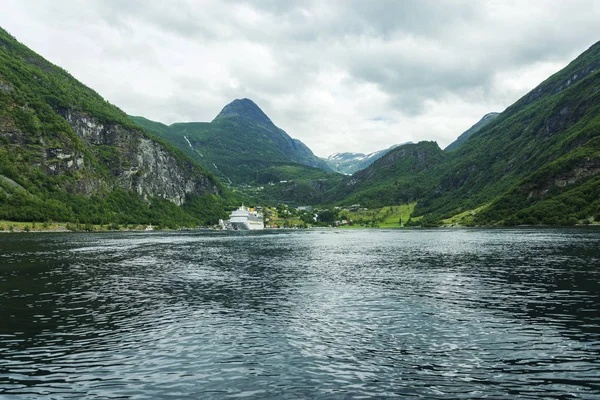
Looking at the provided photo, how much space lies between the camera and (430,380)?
20.0m

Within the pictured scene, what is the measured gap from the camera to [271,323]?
3209 centimetres

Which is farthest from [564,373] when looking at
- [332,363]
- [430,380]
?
[332,363]

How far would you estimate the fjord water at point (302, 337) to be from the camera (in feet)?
63.9

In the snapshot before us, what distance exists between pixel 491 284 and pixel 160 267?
53840 millimetres

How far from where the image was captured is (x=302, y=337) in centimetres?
2794

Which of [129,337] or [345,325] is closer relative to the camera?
[129,337]

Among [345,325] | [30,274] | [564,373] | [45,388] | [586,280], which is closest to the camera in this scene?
[45,388]

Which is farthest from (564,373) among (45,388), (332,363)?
(45,388)

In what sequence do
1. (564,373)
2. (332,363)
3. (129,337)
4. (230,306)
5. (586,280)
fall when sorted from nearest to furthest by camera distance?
1. (564,373)
2. (332,363)
3. (129,337)
4. (230,306)
5. (586,280)

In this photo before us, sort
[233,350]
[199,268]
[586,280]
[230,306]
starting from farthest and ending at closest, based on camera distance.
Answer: [199,268]
[586,280]
[230,306]
[233,350]

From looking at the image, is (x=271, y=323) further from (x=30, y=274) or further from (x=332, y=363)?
(x=30, y=274)

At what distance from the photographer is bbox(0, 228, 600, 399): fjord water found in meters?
19.5

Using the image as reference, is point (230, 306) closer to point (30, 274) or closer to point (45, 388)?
point (45, 388)

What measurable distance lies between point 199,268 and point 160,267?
7.17m
